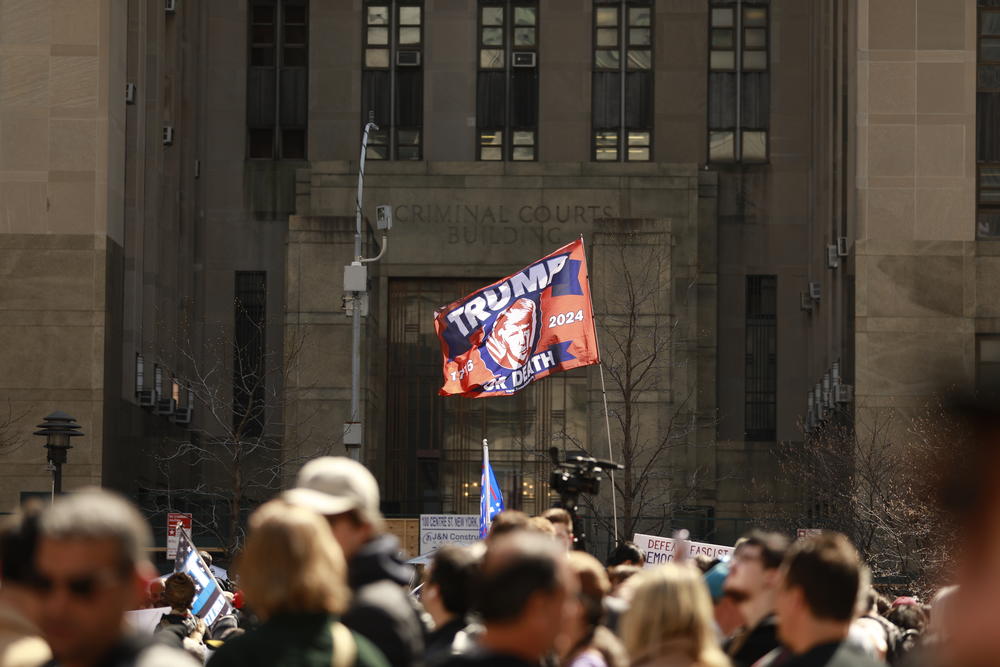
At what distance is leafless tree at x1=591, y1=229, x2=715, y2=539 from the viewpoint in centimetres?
3694

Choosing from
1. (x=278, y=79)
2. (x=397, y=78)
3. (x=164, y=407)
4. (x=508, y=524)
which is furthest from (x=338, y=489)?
(x=278, y=79)

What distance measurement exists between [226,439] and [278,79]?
12.0 meters

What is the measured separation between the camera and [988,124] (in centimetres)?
3656

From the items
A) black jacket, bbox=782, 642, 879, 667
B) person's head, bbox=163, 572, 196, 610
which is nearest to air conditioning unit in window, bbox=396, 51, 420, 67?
person's head, bbox=163, 572, 196, 610

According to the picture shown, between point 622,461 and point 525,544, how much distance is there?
3259cm

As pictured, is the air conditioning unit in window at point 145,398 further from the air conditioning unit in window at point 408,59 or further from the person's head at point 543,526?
the person's head at point 543,526

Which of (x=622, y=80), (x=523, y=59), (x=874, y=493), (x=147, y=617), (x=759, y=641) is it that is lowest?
(x=874, y=493)

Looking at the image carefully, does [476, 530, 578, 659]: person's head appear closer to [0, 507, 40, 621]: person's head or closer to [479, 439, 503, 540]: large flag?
[0, 507, 40, 621]: person's head

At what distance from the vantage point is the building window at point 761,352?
45.8 m

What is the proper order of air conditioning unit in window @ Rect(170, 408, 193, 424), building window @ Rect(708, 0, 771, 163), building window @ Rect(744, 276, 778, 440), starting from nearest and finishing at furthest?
air conditioning unit in window @ Rect(170, 408, 193, 424) → building window @ Rect(744, 276, 778, 440) → building window @ Rect(708, 0, 771, 163)

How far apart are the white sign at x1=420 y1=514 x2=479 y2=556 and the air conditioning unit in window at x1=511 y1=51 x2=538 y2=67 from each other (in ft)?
62.3

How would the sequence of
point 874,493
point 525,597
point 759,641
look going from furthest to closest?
point 874,493 < point 759,641 < point 525,597

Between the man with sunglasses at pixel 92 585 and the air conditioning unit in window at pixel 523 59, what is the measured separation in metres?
43.0

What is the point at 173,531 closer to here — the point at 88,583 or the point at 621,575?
the point at 621,575
